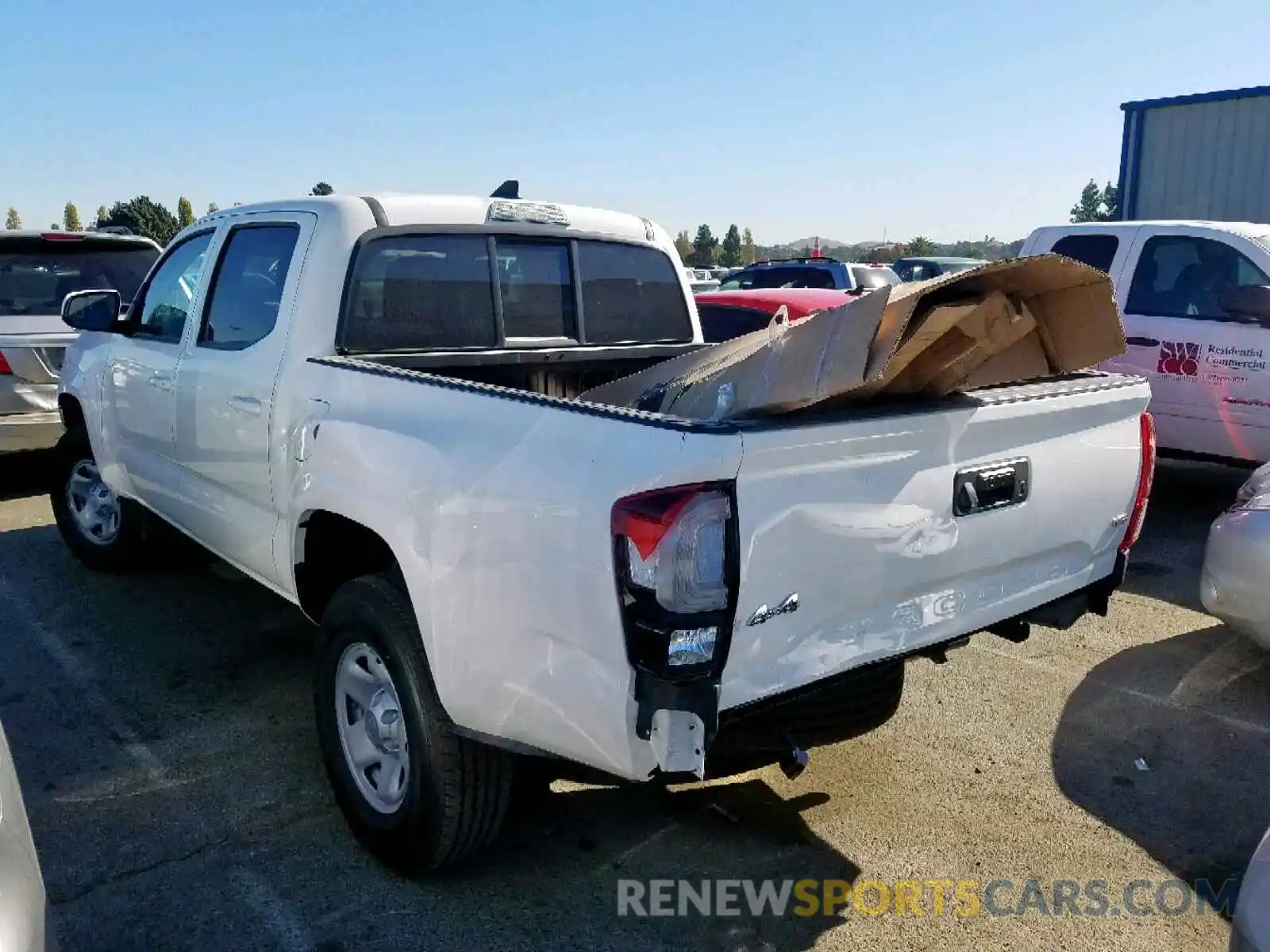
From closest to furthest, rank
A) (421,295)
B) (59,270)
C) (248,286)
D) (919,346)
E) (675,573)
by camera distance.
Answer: (675,573), (919,346), (421,295), (248,286), (59,270)

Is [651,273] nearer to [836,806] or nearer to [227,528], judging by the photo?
[227,528]

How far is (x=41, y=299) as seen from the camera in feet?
23.9

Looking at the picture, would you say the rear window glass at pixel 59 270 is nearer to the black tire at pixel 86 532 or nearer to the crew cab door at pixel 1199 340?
the black tire at pixel 86 532

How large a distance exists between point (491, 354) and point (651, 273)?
103 cm

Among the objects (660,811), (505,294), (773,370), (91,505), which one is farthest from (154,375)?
(773,370)

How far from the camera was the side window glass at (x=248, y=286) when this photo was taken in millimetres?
3727

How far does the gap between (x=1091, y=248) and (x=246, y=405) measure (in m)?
6.31

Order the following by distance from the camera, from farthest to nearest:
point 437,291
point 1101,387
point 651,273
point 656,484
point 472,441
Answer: point 651,273 < point 437,291 < point 1101,387 < point 472,441 < point 656,484

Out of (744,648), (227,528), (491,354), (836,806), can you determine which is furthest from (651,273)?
(744,648)

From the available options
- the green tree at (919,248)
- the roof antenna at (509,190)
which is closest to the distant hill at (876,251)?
the green tree at (919,248)

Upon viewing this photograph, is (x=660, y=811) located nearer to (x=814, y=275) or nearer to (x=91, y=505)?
(x=91, y=505)

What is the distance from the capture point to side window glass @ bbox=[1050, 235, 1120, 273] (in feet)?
24.7

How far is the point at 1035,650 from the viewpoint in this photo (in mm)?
4844

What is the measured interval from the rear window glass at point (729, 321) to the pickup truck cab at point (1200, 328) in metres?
2.50
